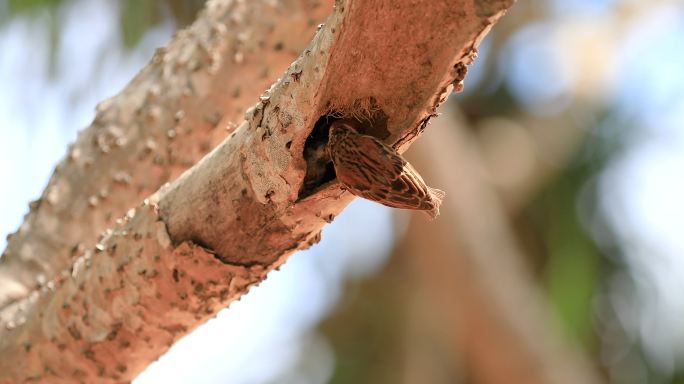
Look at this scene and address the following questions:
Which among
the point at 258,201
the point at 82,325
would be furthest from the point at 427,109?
the point at 82,325

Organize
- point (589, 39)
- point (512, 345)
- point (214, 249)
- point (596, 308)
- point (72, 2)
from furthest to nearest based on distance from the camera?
1. point (596, 308)
2. point (589, 39)
3. point (72, 2)
4. point (512, 345)
5. point (214, 249)

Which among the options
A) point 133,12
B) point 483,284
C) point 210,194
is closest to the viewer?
point 210,194

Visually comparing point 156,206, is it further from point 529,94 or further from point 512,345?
point 529,94

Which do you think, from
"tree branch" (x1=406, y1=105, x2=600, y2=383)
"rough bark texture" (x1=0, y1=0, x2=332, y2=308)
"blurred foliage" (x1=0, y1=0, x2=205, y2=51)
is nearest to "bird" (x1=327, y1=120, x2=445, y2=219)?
"rough bark texture" (x1=0, y1=0, x2=332, y2=308)

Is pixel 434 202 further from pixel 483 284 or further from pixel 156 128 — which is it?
pixel 483 284

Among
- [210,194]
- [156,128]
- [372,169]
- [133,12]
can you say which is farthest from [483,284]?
[372,169]

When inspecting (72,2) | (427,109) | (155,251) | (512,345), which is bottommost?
(512,345)

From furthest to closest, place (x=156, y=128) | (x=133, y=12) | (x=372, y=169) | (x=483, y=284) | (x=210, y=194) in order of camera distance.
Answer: (x=133, y=12) → (x=483, y=284) → (x=156, y=128) → (x=210, y=194) → (x=372, y=169)
